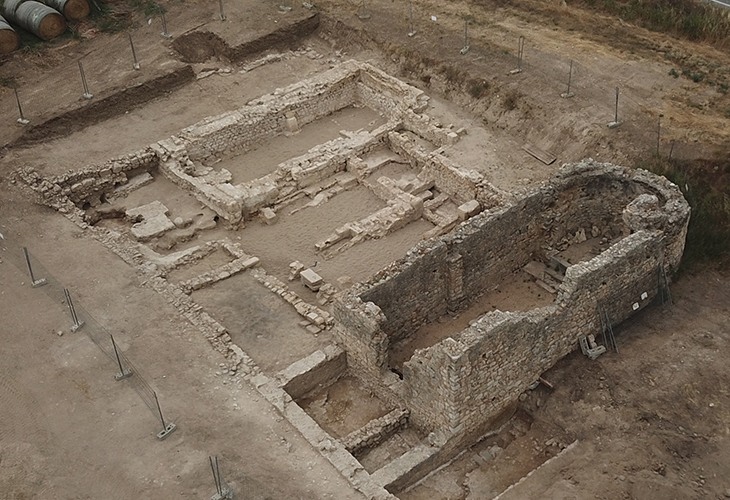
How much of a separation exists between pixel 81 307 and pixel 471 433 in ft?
26.0

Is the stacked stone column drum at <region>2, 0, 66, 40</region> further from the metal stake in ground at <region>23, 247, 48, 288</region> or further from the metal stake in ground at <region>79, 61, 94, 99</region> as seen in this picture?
the metal stake in ground at <region>23, 247, 48, 288</region>

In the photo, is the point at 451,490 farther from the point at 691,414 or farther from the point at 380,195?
the point at 380,195

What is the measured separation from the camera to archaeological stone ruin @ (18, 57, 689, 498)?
14836 millimetres

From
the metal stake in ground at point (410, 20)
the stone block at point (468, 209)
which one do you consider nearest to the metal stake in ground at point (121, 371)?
the stone block at point (468, 209)

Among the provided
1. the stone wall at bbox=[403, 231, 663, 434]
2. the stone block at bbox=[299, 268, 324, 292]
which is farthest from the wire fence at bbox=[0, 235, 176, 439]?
the stone wall at bbox=[403, 231, 663, 434]

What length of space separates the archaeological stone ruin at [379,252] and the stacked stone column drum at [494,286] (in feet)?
0.13

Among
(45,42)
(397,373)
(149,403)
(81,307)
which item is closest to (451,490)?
(397,373)

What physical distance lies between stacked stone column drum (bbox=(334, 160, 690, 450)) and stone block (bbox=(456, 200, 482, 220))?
2015 millimetres

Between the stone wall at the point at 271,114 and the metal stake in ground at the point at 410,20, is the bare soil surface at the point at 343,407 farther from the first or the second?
the metal stake in ground at the point at 410,20

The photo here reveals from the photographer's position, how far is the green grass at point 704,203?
58.7 ft

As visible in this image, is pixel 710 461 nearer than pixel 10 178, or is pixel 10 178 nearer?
pixel 710 461

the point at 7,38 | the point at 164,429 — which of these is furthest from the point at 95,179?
the point at 164,429

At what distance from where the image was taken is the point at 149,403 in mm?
15016

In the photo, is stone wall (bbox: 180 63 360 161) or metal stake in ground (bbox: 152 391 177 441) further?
stone wall (bbox: 180 63 360 161)
